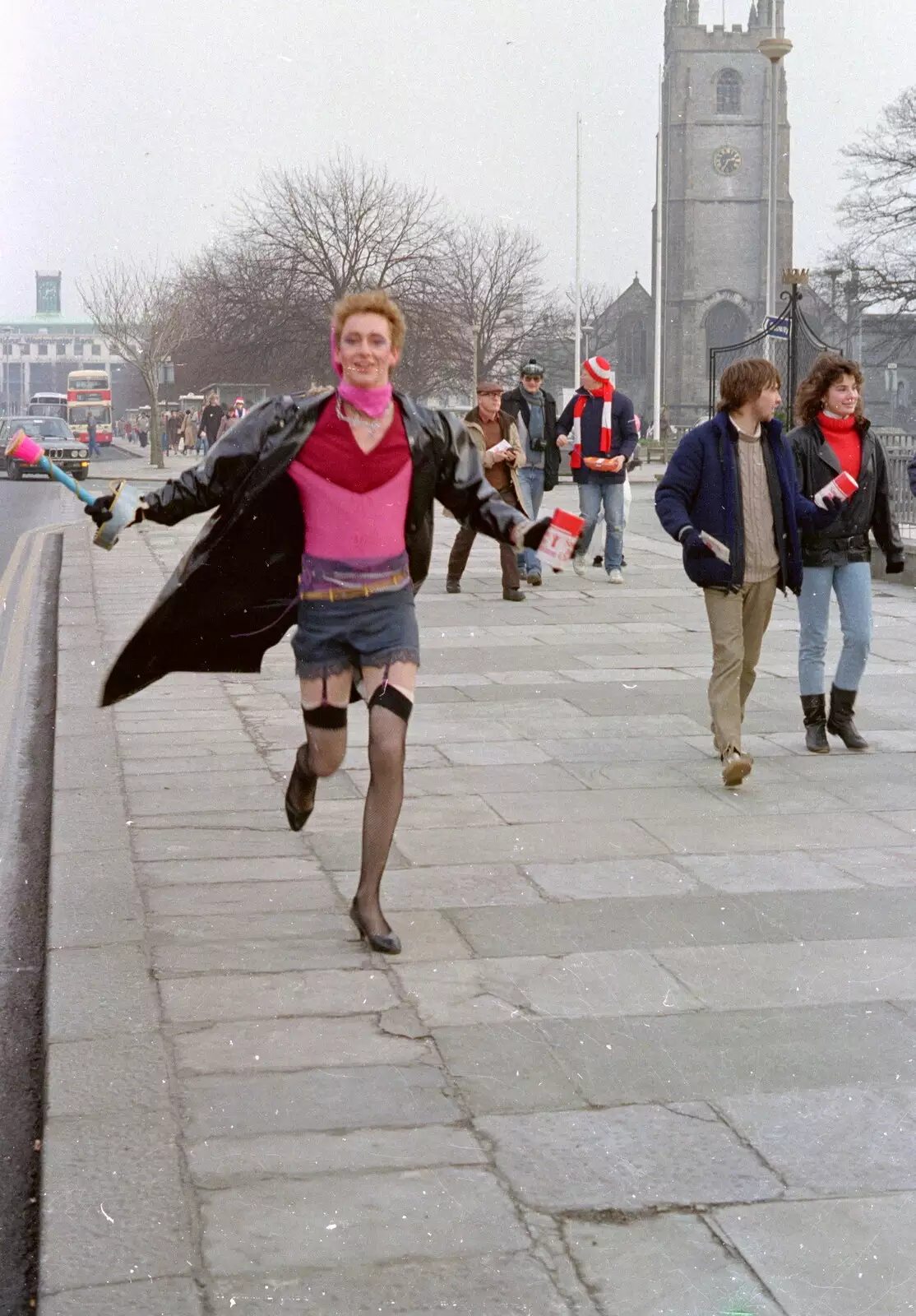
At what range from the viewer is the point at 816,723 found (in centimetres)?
812

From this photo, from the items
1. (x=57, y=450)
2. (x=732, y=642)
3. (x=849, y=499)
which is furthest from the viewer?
(x=57, y=450)

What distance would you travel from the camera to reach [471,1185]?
11.1 ft

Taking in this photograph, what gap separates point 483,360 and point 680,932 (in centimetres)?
6353

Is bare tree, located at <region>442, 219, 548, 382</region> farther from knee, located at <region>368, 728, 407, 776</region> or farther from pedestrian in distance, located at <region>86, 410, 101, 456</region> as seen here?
knee, located at <region>368, 728, 407, 776</region>

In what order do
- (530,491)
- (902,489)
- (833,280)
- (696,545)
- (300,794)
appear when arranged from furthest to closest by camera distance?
1. (833,280)
2. (902,489)
3. (530,491)
4. (696,545)
5. (300,794)

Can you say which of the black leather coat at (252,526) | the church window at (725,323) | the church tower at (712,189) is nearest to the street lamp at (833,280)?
the black leather coat at (252,526)

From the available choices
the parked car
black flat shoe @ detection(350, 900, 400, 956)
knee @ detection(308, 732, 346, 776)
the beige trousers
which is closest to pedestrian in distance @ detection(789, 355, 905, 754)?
the beige trousers

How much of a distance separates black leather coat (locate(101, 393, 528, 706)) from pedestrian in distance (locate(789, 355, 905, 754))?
122 inches

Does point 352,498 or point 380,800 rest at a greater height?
point 352,498

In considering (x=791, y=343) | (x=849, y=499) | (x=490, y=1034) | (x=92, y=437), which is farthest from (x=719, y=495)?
(x=92, y=437)

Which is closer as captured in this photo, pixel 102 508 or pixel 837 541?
pixel 102 508

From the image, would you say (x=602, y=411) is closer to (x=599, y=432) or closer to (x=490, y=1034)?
(x=599, y=432)

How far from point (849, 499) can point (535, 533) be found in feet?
10.6

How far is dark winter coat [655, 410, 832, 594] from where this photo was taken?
7.32m
